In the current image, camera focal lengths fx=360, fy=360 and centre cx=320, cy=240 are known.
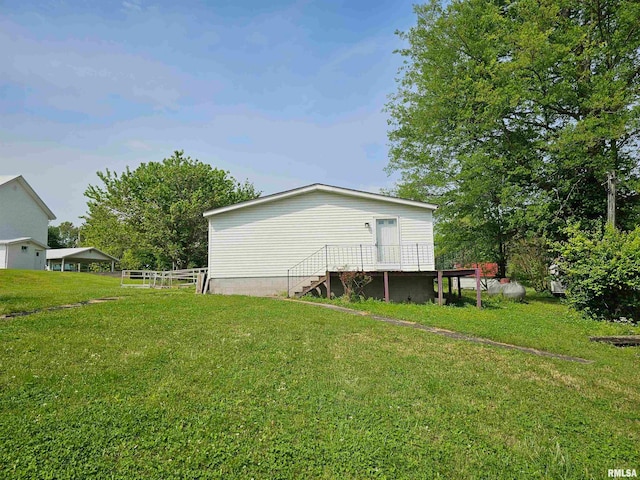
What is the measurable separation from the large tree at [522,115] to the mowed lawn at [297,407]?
38.7 feet

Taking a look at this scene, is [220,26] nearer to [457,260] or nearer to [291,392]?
[291,392]

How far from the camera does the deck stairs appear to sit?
14.1m

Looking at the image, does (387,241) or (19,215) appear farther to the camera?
(19,215)

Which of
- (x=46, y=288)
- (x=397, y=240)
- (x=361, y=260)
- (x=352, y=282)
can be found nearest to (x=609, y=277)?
(x=397, y=240)

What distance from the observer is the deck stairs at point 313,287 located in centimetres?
1405

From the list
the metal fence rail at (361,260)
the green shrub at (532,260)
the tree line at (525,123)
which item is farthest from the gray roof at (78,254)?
the green shrub at (532,260)

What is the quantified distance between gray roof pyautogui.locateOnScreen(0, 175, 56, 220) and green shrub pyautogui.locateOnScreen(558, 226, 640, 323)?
3944cm

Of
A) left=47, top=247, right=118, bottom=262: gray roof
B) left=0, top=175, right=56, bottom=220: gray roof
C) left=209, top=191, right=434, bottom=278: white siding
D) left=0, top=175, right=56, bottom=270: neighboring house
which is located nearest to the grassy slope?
left=209, top=191, right=434, bottom=278: white siding

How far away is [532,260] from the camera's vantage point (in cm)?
1783

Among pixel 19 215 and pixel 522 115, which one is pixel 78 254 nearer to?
pixel 19 215

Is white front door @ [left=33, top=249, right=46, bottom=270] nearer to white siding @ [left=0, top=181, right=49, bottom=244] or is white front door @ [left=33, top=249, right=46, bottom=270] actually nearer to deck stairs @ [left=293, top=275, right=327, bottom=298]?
white siding @ [left=0, top=181, right=49, bottom=244]

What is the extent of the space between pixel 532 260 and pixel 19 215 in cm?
3980

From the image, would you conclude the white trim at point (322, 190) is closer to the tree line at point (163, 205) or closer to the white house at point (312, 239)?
the white house at point (312, 239)

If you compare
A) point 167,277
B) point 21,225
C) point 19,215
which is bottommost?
point 167,277
